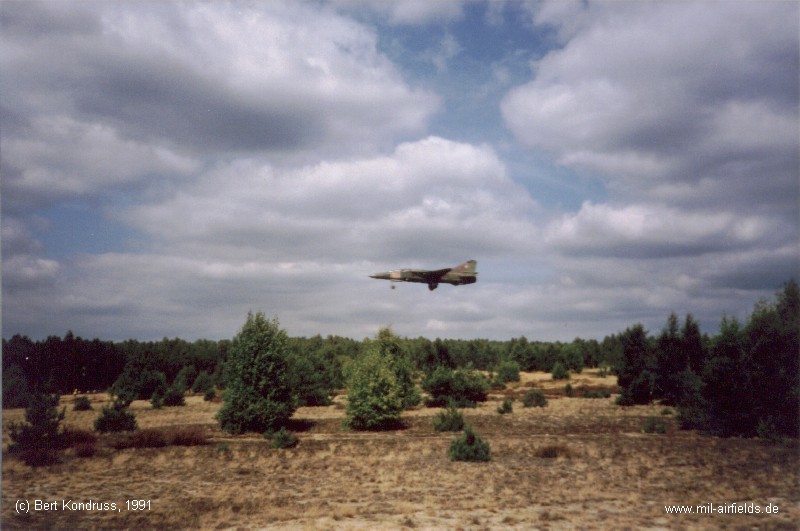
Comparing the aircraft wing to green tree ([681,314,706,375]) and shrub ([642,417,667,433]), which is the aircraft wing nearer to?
shrub ([642,417,667,433])

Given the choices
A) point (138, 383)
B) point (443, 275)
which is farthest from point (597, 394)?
point (138, 383)

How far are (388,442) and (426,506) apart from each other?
45.2ft

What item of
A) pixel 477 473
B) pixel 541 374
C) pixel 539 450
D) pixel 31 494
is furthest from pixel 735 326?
pixel 541 374

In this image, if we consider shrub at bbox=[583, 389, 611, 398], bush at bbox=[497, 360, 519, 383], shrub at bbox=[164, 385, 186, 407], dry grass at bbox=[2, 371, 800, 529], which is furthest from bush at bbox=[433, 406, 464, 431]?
bush at bbox=[497, 360, 519, 383]

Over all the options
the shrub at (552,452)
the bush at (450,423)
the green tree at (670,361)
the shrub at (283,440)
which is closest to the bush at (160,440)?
the shrub at (283,440)

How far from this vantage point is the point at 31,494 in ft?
50.0

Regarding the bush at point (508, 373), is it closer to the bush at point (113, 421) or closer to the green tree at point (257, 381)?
the green tree at point (257, 381)

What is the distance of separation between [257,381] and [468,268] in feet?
56.4

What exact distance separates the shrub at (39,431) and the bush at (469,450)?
17.2 metres

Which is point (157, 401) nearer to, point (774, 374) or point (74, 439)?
point (74, 439)

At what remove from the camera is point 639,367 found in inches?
1860

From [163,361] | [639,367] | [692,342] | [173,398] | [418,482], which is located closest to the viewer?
[418,482]

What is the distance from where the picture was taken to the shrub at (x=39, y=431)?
71.4 feet

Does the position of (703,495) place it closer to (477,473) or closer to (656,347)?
(477,473)
